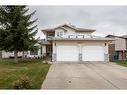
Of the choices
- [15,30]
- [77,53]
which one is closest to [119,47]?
[77,53]

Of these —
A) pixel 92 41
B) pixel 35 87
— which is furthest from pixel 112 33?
pixel 35 87

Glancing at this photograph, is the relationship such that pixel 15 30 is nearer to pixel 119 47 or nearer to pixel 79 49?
pixel 79 49

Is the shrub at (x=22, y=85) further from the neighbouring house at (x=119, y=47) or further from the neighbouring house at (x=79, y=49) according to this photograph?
the neighbouring house at (x=119, y=47)

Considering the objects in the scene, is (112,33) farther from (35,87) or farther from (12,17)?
(35,87)

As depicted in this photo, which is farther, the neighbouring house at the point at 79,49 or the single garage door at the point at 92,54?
the single garage door at the point at 92,54

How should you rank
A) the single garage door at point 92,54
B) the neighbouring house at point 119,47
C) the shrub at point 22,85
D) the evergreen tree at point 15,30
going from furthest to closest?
the neighbouring house at point 119,47 → the single garage door at point 92,54 → the evergreen tree at point 15,30 → the shrub at point 22,85

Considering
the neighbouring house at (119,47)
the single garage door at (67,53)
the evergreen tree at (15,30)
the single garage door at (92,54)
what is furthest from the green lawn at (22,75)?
the neighbouring house at (119,47)

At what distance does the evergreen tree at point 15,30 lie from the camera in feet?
98.4

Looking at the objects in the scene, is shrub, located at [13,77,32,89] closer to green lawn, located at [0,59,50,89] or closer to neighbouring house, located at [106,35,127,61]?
green lawn, located at [0,59,50,89]

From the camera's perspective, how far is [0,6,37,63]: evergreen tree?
98.4 feet

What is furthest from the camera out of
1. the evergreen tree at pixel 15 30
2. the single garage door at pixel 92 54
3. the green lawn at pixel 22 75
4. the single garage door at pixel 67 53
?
the single garage door at pixel 92 54

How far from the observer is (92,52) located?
30.9 metres

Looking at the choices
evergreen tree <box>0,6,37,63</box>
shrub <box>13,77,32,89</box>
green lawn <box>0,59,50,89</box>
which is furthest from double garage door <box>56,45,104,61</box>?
shrub <box>13,77,32,89</box>

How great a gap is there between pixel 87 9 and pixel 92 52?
5117 mm
